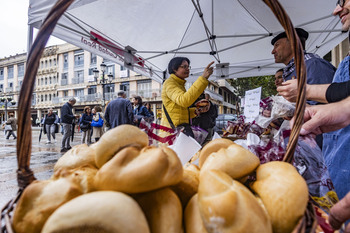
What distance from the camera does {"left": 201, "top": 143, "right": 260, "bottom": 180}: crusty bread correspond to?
0.56 m

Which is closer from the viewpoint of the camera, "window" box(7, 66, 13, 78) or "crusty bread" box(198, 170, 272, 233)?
"crusty bread" box(198, 170, 272, 233)

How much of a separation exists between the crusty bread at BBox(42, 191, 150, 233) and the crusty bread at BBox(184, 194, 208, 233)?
0.12m

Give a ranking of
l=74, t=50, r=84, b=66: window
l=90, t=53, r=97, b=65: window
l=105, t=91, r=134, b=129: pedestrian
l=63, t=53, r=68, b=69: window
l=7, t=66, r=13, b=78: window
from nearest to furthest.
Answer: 1. l=105, t=91, r=134, b=129: pedestrian
2. l=90, t=53, r=97, b=65: window
3. l=74, t=50, r=84, b=66: window
4. l=63, t=53, r=68, b=69: window
5. l=7, t=66, r=13, b=78: window

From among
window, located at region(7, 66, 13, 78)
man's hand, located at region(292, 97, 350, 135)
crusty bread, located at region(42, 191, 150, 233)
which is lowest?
crusty bread, located at region(42, 191, 150, 233)

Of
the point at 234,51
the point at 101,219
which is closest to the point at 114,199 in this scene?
the point at 101,219

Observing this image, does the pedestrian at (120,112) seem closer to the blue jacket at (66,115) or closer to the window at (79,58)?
the blue jacket at (66,115)

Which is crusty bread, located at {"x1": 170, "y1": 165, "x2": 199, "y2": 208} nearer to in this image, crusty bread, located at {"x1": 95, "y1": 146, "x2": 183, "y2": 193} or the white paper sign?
crusty bread, located at {"x1": 95, "y1": 146, "x2": 183, "y2": 193}

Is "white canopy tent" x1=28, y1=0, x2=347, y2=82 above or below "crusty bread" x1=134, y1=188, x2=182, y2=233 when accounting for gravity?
above

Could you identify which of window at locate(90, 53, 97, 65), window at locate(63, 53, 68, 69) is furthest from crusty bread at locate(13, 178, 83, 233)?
window at locate(63, 53, 68, 69)

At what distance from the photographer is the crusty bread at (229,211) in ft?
1.26

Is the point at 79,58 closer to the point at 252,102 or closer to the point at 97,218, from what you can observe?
the point at 252,102

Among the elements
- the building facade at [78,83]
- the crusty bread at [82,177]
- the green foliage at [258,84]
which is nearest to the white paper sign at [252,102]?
the crusty bread at [82,177]

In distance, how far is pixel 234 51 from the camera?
4.93m

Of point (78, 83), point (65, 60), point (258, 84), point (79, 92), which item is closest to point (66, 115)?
point (258, 84)
